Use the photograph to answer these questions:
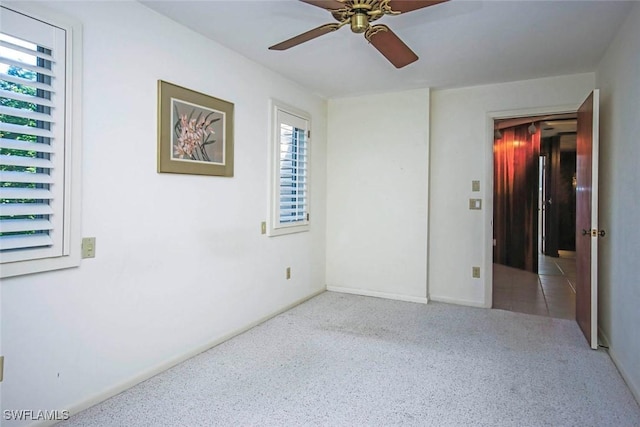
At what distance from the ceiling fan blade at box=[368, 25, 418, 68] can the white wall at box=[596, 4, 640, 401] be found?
1.39m

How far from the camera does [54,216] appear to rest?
191 centimetres

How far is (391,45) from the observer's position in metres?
2.18

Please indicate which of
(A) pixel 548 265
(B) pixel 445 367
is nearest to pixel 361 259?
(B) pixel 445 367

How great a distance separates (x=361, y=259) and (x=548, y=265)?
417 cm

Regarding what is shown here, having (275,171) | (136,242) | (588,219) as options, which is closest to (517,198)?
(588,219)

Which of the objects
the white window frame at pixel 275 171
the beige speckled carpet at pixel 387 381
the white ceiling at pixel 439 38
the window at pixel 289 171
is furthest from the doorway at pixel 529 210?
the white window frame at pixel 275 171

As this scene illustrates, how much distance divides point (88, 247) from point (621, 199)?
11.0 feet

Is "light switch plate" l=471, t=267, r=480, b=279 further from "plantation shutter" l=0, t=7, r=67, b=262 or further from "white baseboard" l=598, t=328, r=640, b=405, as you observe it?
"plantation shutter" l=0, t=7, r=67, b=262

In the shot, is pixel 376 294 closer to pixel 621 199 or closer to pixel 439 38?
pixel 621 199

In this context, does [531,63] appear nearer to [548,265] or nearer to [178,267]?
[178,267]

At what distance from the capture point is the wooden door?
9.02 feet

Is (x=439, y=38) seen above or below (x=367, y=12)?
above

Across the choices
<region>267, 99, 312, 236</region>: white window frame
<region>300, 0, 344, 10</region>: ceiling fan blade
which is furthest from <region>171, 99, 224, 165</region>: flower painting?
<region>300, 0, 344, 10</region>: ceiling fan blade

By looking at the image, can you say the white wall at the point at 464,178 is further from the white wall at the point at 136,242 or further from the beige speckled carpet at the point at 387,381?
the white wall at the point at 136,242
